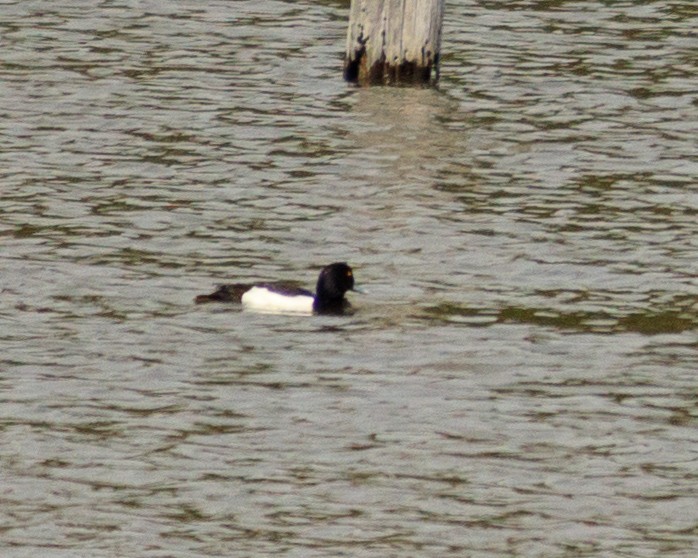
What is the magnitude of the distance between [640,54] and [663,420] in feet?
36.0

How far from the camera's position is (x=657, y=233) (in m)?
15.3

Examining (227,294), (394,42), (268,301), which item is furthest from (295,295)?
(394,42)

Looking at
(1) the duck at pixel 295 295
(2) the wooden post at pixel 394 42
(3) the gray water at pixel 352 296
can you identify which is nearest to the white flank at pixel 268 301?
(1) the duck at pixel 295 295

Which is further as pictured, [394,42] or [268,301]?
[394,42]

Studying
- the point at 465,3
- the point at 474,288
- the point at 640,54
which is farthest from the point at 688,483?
the point at 465,3

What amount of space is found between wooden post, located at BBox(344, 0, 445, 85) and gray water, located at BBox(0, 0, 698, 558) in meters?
0.28

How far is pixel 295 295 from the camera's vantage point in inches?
524

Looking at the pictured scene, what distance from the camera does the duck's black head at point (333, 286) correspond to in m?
13.3

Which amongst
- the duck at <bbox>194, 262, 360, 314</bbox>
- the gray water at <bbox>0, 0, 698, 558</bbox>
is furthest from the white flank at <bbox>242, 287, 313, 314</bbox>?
the gray water at <bbox>0, 0, 698, 558</bbox>

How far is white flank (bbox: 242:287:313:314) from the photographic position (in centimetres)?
1311

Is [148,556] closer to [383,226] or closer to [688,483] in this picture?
[688,483]

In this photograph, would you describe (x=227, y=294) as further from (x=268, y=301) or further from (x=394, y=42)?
(x=394, y=42)

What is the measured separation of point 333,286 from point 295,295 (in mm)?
272

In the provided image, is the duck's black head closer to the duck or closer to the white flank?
the duck
